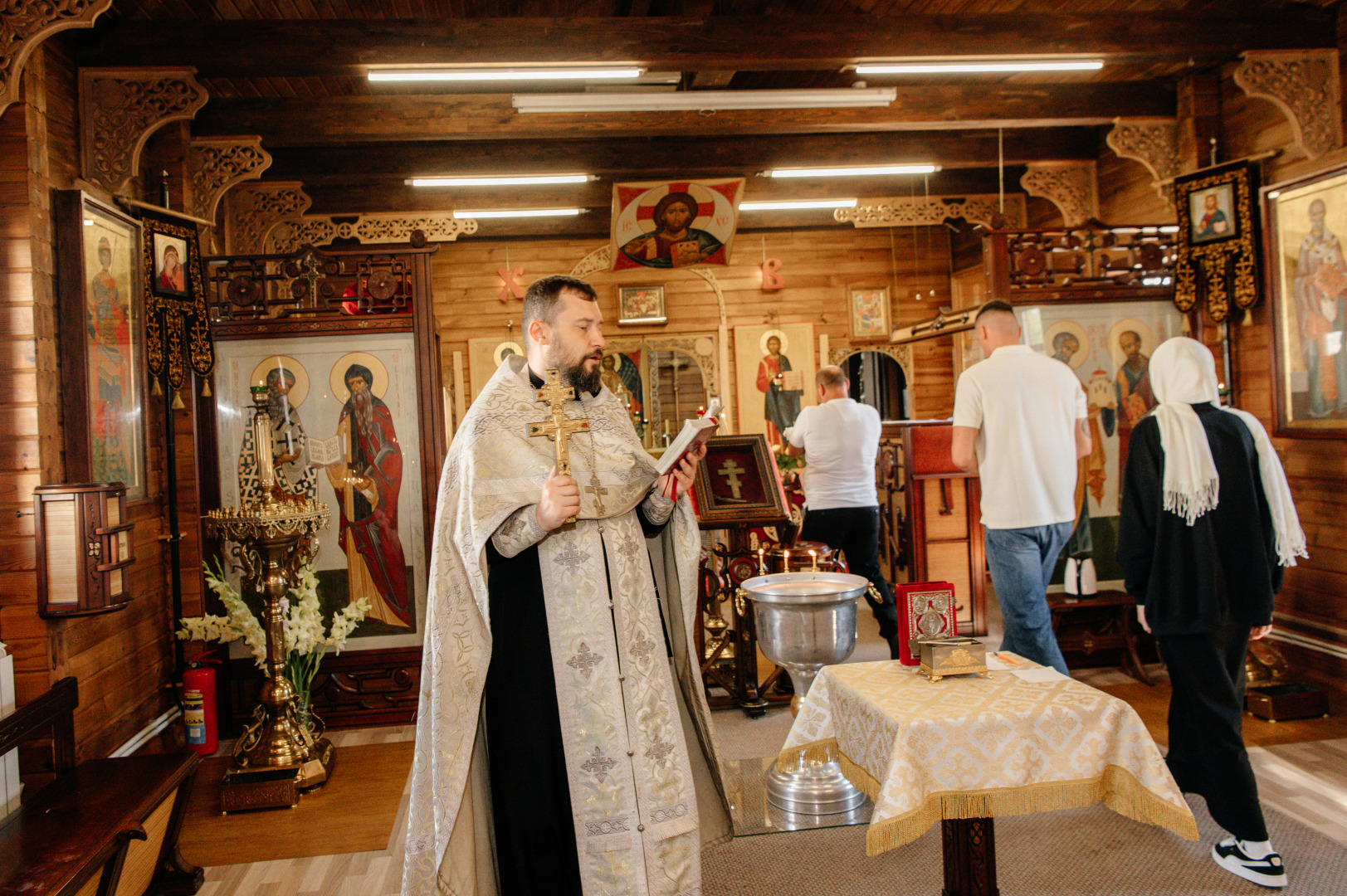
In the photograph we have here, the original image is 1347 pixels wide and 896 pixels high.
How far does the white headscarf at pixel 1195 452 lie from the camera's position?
2830mm

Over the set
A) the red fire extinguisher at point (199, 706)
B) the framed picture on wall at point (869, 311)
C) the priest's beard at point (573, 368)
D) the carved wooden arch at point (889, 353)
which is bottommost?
the red fire extinguisher at point (199, 706)

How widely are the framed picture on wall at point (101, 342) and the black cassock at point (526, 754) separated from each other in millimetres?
2562

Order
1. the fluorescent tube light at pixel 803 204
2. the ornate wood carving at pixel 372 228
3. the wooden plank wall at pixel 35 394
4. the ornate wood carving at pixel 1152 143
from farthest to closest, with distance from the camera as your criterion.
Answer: the fluorescent tube light at pixel 803 204, the ornate wood carving at pixel 372 228, the ornate wood carving at pixel 1152 143, the wooden plank wall at pixel 35 394

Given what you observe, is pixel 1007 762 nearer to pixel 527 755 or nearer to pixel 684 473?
pixel 684 473

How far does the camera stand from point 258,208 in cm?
737

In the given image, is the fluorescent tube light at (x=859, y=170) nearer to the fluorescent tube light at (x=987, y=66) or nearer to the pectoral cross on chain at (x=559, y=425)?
the fluorescent tube light at (x=987, y=66)

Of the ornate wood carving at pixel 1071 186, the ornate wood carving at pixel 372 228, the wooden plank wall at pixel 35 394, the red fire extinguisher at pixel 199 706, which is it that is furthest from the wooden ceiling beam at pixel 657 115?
the red fire extinguisher at pixel 199 706

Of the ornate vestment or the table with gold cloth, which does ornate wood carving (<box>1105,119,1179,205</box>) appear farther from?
the ornate vestment

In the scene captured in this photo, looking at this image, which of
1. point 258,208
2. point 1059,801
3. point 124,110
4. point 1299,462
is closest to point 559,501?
A: point 1059,801

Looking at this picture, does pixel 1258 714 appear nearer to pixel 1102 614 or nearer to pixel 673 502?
pixel 1102 614

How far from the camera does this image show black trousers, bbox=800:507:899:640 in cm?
541

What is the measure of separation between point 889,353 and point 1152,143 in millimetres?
5088

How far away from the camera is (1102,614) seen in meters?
5.30

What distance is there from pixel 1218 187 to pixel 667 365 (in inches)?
260
